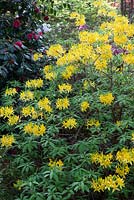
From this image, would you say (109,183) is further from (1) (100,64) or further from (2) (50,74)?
(2) (50,74)

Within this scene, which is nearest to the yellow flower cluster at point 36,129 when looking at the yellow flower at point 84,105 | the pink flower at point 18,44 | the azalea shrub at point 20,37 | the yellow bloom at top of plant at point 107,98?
the yellow flower at point 84,105

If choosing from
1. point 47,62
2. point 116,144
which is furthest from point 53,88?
point 47,62

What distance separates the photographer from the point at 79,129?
9.78 feet

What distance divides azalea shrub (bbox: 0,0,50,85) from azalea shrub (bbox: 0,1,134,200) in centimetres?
76

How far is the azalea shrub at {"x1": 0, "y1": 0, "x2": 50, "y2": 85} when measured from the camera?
3943 mm

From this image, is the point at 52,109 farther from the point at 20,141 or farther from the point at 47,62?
the point at 47,62

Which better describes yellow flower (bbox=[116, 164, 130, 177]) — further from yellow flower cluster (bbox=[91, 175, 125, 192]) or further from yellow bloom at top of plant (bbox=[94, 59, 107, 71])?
yellow bloom at top of plant (bbox=[94, 59, 107, 71])

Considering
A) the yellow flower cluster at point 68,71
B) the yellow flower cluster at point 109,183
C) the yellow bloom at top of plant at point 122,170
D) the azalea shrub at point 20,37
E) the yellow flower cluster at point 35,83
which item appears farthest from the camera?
the azalea shrub at point 20,37

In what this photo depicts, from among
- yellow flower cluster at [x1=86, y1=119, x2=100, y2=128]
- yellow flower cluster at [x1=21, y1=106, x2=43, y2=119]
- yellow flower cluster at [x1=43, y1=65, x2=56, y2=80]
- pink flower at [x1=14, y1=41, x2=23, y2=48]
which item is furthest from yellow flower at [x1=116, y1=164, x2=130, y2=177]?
pink flower at [x1=14, y1=41, x2=23, y2=48]

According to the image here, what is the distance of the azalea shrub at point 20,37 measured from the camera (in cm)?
394

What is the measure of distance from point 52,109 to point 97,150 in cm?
51

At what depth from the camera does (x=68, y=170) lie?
2.73 meters

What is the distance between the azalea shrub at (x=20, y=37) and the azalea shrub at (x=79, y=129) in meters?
0.76

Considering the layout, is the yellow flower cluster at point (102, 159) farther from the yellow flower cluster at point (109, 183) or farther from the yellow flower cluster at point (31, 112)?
the yellow flower cluster at point (31, 112)
